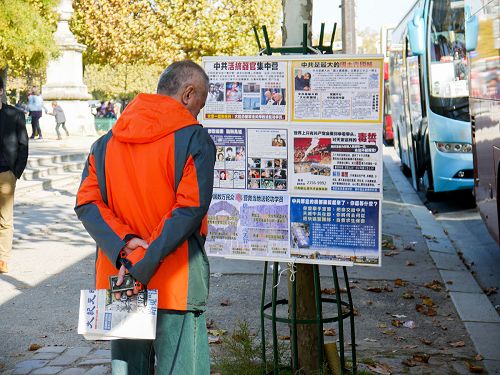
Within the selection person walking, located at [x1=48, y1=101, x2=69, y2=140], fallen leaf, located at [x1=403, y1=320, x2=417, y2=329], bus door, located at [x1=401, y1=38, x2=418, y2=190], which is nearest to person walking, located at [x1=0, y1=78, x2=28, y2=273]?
fallen leaf, located at [x1=403, y1=320, x2=417, y2=329]

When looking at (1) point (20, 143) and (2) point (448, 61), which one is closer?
(1) point (20, 143)

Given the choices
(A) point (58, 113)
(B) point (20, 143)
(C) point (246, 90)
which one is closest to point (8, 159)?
(B) point (20, 143)

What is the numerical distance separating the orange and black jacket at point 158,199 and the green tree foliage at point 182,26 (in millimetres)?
35220

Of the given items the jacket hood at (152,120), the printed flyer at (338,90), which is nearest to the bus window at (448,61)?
the printed flyer at (338,90)

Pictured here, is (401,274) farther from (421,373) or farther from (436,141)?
(436,141)

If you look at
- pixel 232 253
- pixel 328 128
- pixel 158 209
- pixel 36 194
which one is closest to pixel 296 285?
pixel 232 253

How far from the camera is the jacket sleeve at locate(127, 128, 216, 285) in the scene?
351 centimetres

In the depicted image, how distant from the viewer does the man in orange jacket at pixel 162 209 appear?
3572 mm

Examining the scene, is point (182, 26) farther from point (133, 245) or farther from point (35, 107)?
point (133, 245)

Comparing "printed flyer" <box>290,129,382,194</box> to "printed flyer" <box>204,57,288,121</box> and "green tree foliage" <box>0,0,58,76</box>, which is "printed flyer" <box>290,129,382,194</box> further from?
"green tree foliage" <box>0,0,58,76</box>

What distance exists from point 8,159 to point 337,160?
5.01m

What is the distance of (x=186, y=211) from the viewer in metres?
3.54

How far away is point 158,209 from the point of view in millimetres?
3635

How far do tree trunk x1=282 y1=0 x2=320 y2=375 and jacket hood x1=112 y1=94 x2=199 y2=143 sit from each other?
5.47 ft
